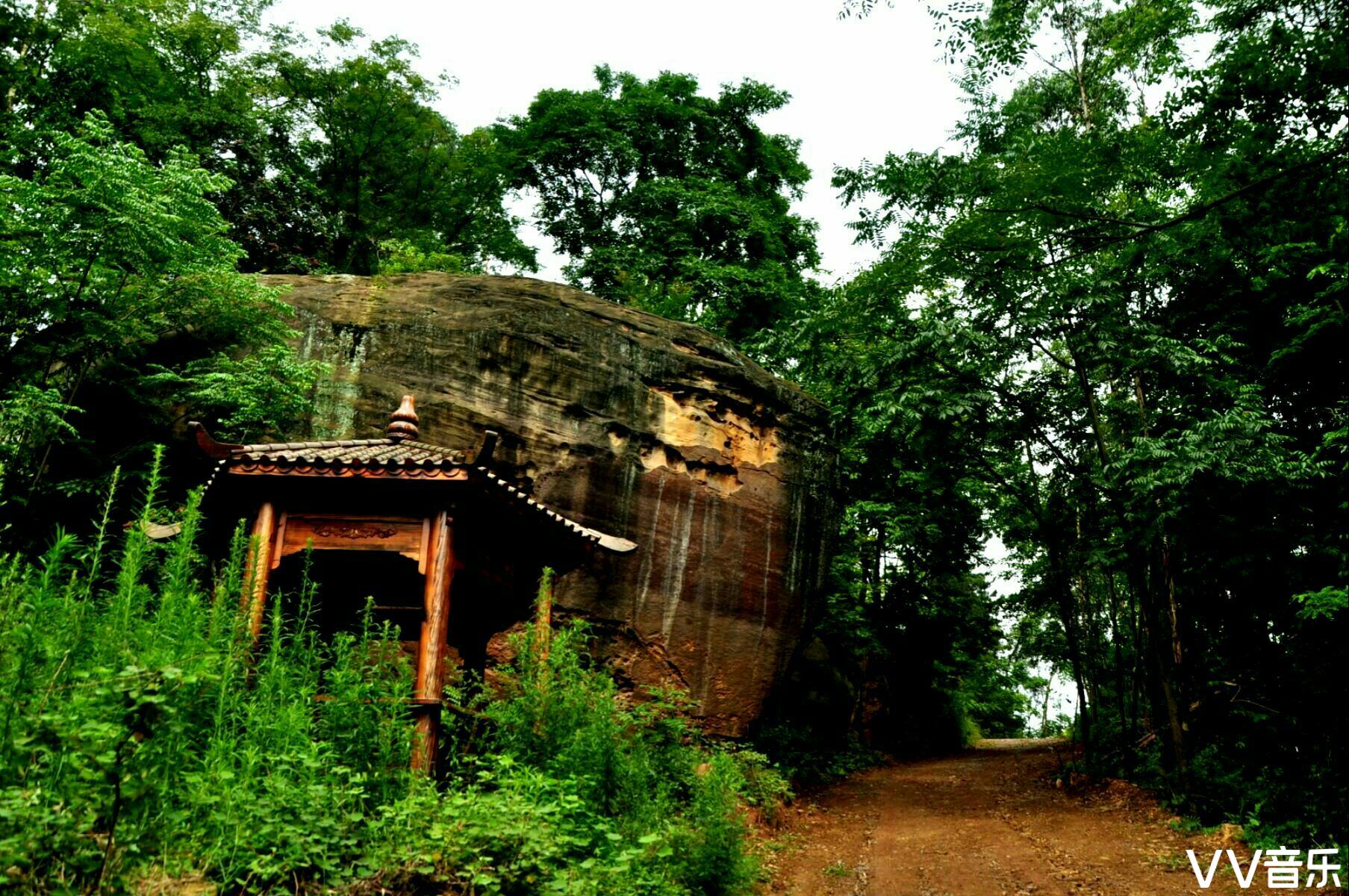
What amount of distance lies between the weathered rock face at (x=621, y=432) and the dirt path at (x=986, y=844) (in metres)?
2.36

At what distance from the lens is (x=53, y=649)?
10.7 feet

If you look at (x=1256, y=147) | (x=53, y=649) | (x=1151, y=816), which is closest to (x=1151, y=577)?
(x=1151, y=816)

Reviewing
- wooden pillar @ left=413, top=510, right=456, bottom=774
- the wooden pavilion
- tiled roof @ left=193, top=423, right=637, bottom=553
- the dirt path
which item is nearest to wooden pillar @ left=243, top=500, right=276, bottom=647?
the wooden pavilion

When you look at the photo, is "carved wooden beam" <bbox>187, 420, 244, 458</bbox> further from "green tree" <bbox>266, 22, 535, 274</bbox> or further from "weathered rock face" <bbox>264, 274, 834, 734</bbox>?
"green tree" <bbox>266, 22, 535, 274</bbox>

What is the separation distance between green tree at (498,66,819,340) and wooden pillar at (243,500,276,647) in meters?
13.7

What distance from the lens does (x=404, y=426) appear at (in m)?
7.70

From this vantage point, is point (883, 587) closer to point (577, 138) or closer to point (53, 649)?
point (577, 138)

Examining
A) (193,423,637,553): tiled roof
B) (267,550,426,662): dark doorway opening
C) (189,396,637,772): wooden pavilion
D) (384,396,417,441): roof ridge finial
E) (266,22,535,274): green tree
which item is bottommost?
(267,550,426,662): dark doorway opening

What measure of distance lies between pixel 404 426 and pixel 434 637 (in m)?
2.22

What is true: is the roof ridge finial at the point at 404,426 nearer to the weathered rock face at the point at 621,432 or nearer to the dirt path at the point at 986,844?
the weathered rock face at the point at 621,432

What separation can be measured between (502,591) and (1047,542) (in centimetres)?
914

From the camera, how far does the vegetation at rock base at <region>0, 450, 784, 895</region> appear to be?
289 centimetres

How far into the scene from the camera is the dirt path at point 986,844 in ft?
25.5

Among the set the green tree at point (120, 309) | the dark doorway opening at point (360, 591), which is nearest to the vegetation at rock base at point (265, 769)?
the dark doorway opening at point (360, 591)
